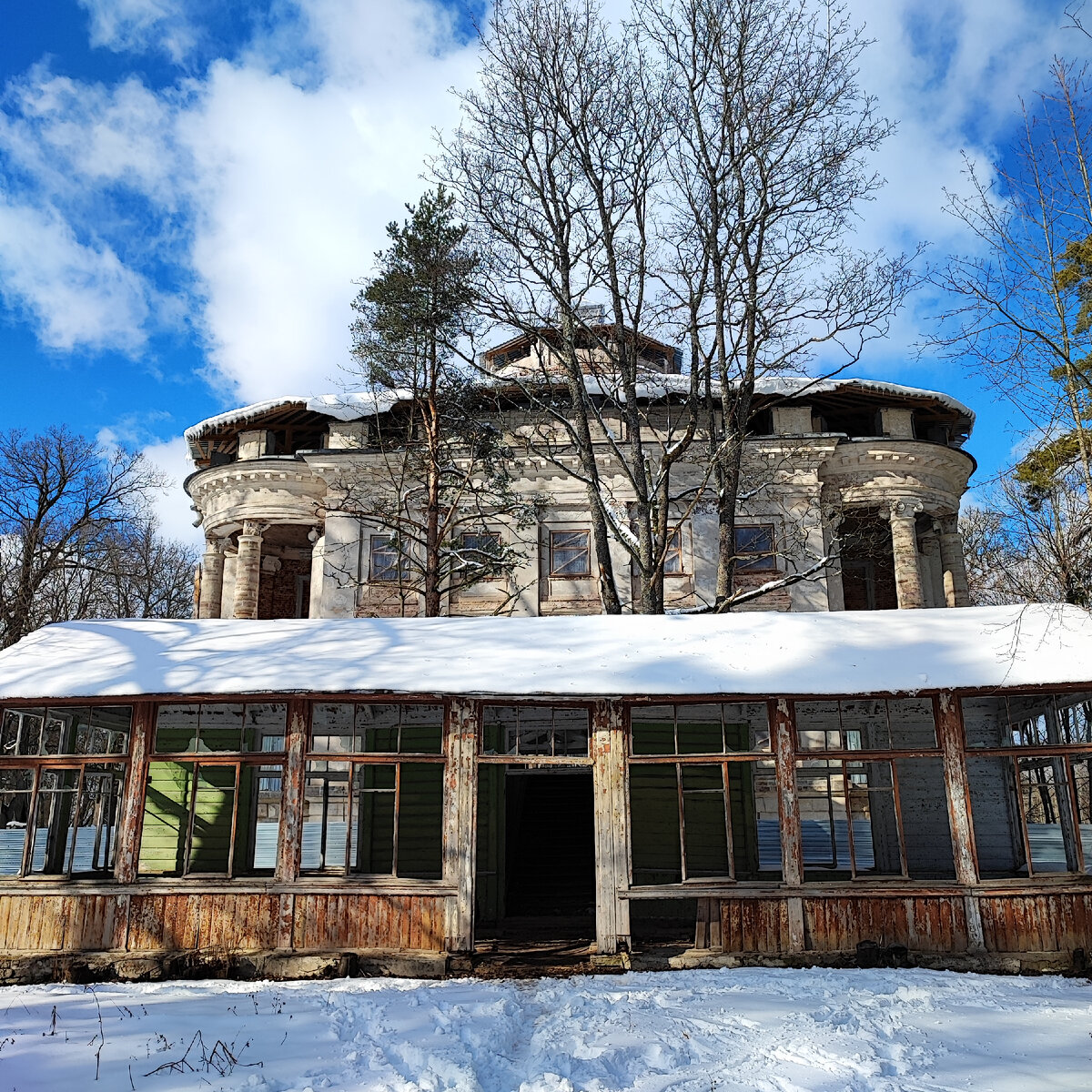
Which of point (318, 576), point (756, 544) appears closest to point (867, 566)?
point (756, 544)

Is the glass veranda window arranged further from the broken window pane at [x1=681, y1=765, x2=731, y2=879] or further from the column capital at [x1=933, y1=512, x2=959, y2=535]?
the column capital at [x1=933, y1=512, x2=959, y2=535]

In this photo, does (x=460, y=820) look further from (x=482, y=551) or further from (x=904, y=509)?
(x=904, y=509)

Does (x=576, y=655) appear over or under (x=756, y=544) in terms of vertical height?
under

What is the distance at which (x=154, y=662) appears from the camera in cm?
1208

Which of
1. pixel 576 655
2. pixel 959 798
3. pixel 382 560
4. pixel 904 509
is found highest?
pixel 904 509

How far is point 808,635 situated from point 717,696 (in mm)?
2059

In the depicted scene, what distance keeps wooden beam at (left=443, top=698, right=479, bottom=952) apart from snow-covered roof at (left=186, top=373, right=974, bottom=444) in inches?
554

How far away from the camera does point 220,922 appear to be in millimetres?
11172

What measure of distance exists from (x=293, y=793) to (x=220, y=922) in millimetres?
1659

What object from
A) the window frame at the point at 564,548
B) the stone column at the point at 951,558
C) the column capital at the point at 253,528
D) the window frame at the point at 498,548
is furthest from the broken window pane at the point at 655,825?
the column capital at the point at 253,528

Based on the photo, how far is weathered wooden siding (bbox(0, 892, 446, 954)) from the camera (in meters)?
11.1

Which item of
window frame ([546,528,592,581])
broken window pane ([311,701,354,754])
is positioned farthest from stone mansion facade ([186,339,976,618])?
broken window pane ([311,701,354,754])

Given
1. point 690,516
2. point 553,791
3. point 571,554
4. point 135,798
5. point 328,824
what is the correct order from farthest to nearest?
point 571,554 → point 690,516 → point 553,791 → point 328,824 → point 135,798

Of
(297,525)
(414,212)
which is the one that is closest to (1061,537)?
(414,212)
